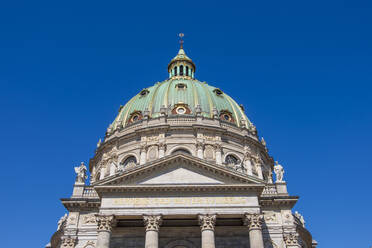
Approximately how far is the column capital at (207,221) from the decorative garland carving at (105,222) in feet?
19.6

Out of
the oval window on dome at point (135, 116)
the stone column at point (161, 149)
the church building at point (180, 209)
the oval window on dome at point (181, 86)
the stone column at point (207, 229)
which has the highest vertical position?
the oval window on dome at point (181, 86)

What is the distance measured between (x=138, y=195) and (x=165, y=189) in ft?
6.33

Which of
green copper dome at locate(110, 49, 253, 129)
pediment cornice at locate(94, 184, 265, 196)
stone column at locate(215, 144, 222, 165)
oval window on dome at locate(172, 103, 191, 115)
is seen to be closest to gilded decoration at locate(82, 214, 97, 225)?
pediment cornice at locate(94, 184, 265, 196)

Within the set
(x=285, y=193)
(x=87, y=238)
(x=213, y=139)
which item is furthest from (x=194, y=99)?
(x=87, y=238)

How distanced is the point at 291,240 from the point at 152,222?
34.9ft

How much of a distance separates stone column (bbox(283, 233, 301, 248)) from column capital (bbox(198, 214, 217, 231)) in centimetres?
646

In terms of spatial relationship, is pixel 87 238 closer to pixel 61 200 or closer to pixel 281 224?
pixel 61 200

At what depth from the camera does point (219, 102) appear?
169ft

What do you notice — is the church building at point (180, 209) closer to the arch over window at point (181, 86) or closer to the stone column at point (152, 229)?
the stone column at point (152, 229)

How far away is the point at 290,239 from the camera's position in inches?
1197

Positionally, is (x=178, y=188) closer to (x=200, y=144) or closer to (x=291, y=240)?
(x=291, y=240)

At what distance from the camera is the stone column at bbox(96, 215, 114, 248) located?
88.0 feet

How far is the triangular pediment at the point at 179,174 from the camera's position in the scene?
94.9 ft

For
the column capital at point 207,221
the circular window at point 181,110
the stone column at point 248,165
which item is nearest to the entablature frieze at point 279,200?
the column capital at point 207,221
